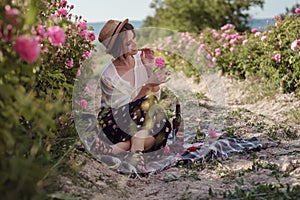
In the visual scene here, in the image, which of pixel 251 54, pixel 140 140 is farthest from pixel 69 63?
pixel 251 54

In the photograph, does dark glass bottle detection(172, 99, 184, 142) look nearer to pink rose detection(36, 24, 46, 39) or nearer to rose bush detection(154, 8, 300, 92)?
pink rose detection(36, 24, 46, 39)

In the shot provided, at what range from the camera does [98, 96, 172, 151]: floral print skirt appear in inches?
145

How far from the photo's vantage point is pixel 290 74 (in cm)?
684

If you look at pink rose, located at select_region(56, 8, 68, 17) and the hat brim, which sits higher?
pink rose, located at select_region(56, 8, 68, 17)

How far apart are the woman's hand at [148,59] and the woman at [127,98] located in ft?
0.28

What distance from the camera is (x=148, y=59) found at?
402 centimetres

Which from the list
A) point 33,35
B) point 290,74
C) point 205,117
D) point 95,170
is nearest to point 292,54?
point 290,74

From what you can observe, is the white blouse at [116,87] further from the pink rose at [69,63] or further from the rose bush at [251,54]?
the rose bush at [251,54]

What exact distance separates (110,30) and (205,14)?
1450 centimetres

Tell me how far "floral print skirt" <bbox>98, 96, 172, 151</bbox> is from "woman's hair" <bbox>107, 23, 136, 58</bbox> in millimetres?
407

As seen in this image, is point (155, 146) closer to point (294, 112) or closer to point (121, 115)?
point (121, 115)

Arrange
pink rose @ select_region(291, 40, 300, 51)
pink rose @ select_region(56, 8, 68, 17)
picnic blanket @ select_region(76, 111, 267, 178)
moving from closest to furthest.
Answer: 1. picnic blanket @ select_region(76, 111, 267, 178)
2. pink rose @ select_region(56, 8, 68, 17)
3. pink rose @ select_region(291, 40, 300, 51)

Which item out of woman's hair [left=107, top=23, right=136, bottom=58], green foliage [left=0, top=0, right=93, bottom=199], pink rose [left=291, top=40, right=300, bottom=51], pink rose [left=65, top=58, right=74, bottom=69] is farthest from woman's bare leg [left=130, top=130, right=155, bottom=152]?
pink rose [left=291, top=40, right=300, bottom=51]

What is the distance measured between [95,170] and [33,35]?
1.41 metres
